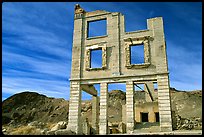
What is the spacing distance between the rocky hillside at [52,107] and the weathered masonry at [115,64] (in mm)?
17709

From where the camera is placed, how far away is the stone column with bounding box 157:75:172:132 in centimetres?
1551

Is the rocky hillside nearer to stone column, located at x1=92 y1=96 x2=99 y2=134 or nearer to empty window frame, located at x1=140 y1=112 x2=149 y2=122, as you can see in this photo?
→ empty window frame, located at x1=140 y1=112 x2=149 y2=122

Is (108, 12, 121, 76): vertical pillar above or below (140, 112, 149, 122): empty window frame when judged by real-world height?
above

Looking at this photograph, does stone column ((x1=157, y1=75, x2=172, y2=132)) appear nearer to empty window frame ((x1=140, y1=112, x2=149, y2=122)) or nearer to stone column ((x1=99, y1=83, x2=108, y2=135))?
stone column ((x1=99, y1=83, x2=108, y2=135))

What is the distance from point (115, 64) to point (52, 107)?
3311cm

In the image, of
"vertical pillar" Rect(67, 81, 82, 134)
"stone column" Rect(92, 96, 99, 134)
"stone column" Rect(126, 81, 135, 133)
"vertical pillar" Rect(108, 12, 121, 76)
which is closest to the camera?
"stone column" Rect(126, 81, 135, 133)

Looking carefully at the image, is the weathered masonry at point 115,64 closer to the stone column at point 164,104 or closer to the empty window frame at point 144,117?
the stone column at point 164,104

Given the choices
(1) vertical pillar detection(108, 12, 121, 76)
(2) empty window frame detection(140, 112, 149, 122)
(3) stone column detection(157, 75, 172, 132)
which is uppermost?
(1) vertical pillar detection(108, 12, 121, 76)

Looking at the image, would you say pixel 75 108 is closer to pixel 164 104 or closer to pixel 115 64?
pixel 115 64

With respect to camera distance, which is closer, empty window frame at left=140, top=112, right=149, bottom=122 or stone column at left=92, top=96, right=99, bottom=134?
stone column at left=92, top=96, right=99, bottom=134

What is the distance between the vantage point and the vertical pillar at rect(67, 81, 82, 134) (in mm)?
17641

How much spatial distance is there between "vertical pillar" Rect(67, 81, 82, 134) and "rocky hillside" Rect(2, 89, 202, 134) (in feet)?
57.4

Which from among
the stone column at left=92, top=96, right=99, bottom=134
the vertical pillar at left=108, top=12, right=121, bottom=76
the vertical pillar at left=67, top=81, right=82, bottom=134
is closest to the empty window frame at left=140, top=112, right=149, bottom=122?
the stone column at left=92, top=96, right=99, bottom=134

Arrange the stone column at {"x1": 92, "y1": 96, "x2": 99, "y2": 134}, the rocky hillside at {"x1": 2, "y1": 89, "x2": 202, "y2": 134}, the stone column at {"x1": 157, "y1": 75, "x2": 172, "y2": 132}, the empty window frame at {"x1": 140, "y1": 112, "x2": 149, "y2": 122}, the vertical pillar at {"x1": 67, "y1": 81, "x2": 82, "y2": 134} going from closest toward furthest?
the stone column at {"x1": 157, "y1": 75, "x2": 172, "y2": 132} < the vertical pillar at {"x1": 67, "y1": 81, "x2": 82, "y2": 134} < the stone column at {"x1": 92, "y1": 96, "x2": 99, "y2": 134} < the empty window frame at {"x1": 140, "y1": 112, "x2": 149, "y2": 122} < the rocky hillside at {"x1": 2, "y1": 89, "x2": 202, "y2": 134}
